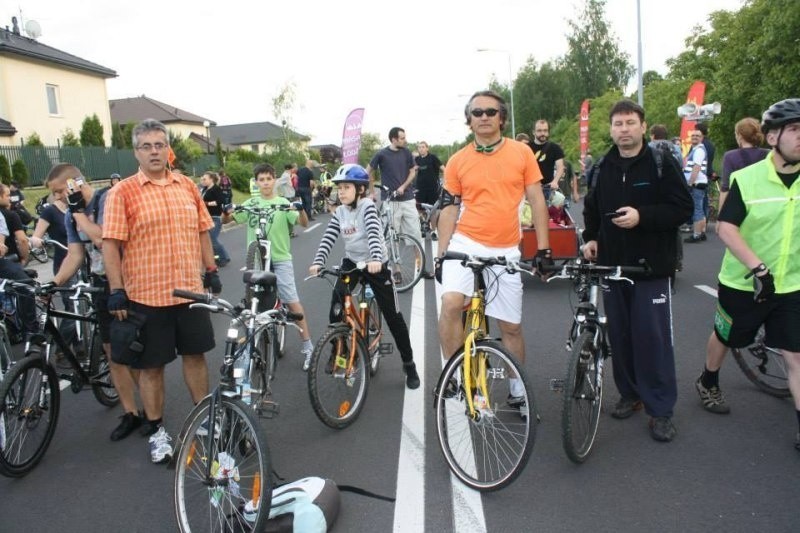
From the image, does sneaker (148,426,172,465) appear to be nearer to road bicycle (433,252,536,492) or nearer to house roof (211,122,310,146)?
road bicycle (433,252,536,492)

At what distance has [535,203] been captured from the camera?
432cm

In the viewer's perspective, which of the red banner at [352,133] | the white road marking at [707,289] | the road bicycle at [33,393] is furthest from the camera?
the red banner at [352,133]

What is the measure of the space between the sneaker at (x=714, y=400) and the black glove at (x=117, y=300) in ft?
13.0

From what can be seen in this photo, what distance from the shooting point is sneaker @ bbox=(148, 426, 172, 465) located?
4230 mm

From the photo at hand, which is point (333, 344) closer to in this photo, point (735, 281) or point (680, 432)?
point (680, 432)

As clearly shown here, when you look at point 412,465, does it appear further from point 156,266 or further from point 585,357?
point 156,266

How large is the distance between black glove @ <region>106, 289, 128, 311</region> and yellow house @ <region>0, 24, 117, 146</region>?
3204 centimetres

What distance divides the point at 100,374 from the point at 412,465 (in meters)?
2.83

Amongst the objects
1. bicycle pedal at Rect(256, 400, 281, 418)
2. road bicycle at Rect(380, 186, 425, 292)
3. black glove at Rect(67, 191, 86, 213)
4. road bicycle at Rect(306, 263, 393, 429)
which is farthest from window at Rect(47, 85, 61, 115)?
bicycle pedal at Rect(256, 400, 281, 418)

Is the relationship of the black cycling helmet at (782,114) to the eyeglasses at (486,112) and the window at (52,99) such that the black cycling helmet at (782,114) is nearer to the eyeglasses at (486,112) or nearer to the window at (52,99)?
the eyeglasses at (486,112)

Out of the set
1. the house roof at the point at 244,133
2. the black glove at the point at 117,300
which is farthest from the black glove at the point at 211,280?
the house roof at the point at 244,133

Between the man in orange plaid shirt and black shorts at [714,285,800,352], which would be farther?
the man in orange plaid shirt

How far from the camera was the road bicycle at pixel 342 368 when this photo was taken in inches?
173

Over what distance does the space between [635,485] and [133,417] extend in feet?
11.3
